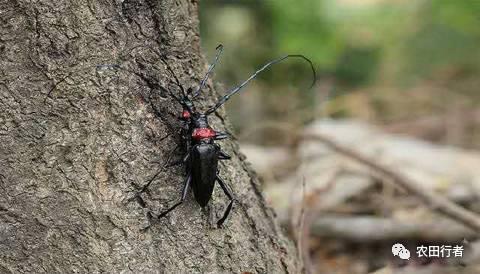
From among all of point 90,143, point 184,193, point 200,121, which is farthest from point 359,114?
point 90,143

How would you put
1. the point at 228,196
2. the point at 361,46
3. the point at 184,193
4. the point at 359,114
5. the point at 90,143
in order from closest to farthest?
the point at 90,143
the point at 184,193
the point at 228,196
the point at 359,114
the point at 361,46

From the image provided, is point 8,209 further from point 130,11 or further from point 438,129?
point 438,129

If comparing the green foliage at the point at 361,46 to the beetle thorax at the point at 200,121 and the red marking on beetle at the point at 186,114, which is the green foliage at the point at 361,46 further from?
the red marking on beetle at the point at 186,114

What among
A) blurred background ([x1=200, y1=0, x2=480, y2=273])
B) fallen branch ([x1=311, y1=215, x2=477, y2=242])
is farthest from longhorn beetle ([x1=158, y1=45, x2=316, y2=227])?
fallen branch ([x1=311, y1=215, x2=477, y2=242])

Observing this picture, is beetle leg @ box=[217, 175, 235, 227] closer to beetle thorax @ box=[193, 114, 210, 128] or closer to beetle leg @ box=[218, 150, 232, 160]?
beetle leg @ box=[218, 150, 232, 160]

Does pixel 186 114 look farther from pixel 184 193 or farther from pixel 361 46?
pixel 361 46

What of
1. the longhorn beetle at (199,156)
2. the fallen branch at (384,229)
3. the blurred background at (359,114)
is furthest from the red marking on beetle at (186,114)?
the fallen branch at (384,229)
